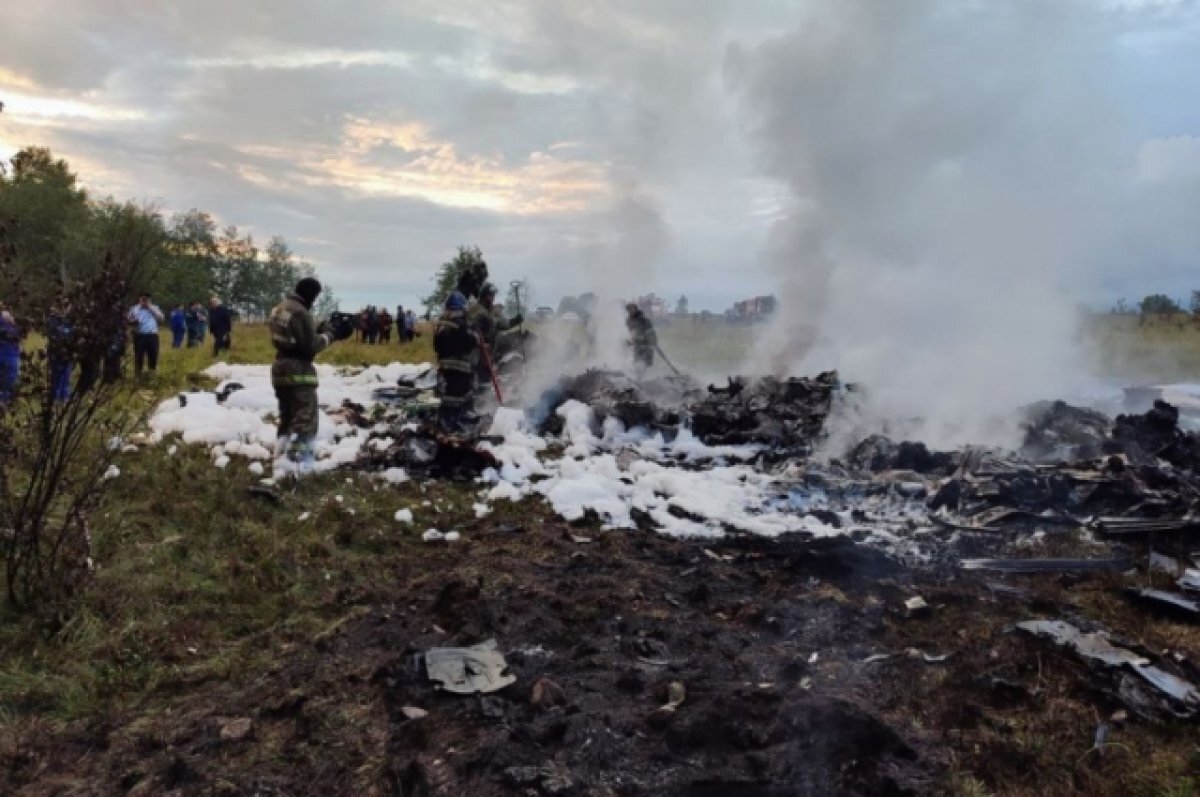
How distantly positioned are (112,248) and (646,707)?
4211 mm

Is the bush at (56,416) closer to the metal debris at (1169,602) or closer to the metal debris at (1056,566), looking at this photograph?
the metal debris at (1056,566)

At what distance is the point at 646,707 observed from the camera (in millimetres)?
3738

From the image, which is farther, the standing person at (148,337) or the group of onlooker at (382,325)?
the group of onlooker at (382,325)

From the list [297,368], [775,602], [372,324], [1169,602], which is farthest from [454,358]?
[372,324]

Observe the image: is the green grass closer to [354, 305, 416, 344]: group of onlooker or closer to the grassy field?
the grassy field

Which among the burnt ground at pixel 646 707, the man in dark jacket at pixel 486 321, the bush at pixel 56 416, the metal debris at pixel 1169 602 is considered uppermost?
the man in dark jacket at pixel 486 321

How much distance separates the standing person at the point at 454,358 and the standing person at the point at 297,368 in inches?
75.6

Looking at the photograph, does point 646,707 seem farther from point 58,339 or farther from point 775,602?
point 58,339

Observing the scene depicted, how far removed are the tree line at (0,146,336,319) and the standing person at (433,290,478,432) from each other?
3.37 meters

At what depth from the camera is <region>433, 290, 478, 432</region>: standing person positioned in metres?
9.97

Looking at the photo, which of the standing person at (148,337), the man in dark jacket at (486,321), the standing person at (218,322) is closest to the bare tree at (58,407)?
the man in dark jacket at (486,321)

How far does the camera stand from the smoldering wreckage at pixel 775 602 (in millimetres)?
3412

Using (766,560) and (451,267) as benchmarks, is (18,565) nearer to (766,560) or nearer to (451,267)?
(766,560)

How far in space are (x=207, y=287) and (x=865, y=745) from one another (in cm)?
5467
